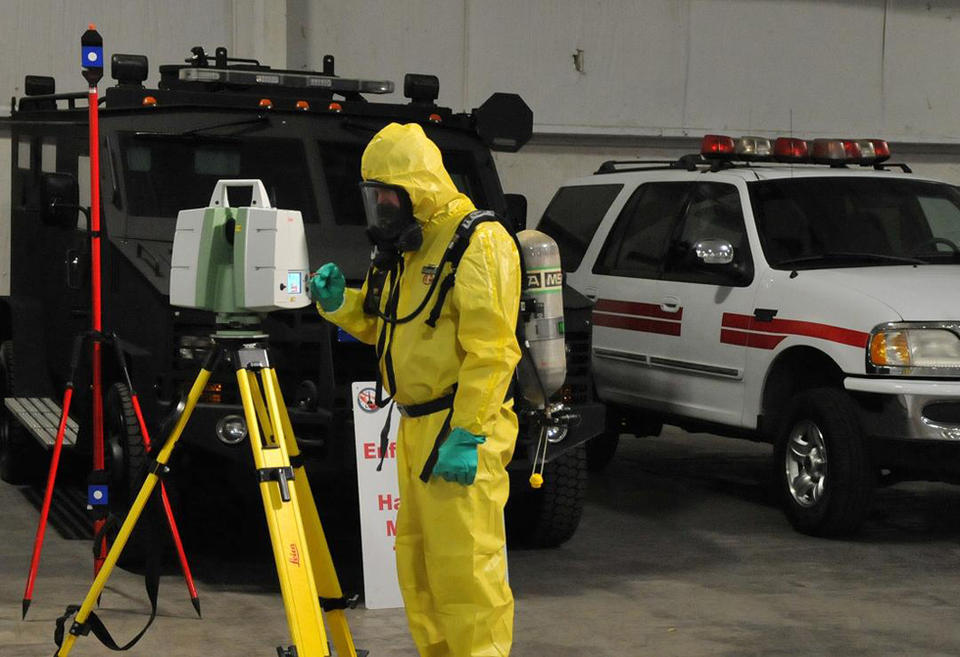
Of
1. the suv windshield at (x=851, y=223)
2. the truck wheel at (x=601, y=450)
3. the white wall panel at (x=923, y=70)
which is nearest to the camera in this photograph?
the suv windshield at (x=851, y=223)

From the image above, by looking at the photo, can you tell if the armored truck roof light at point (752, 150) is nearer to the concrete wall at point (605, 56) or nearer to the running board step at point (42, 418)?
the running board step at point (42, 418)

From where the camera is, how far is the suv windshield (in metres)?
8.65

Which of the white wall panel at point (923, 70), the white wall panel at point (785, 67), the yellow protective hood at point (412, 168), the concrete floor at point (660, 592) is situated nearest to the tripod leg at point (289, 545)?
the yellow protective hood at point (412, 168)

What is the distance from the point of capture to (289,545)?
443 centimetres

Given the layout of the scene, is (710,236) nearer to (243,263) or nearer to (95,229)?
(95,229)

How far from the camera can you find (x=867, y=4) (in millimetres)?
15211

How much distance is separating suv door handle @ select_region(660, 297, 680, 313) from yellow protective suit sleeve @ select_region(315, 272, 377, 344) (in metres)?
4.07

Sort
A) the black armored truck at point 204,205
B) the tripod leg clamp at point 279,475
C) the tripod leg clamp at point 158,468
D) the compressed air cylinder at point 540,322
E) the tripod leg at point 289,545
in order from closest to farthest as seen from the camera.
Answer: the tripod leg at point 289,545
the tripod leg clamp at point 279,475
the tripod leg clamp at point 158,468
the compressed air cylinder at point 540,322
the black armored truck at point 204,205

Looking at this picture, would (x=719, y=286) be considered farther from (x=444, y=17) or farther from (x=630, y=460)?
(x=444, y=17)

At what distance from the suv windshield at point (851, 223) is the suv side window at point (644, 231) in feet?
2.10

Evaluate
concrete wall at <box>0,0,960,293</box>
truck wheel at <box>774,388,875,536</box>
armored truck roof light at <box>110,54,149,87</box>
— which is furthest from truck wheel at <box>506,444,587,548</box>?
concrete wall at <box>0,0,960,293</box>

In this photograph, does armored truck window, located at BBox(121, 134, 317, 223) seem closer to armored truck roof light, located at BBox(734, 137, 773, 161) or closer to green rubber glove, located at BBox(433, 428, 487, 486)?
armored truck roof light, located at BBox(734, 137, 773, 161)

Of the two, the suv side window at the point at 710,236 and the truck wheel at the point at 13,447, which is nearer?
the suv side window at the point at 710,236

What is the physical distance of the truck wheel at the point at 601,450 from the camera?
33.7ft
